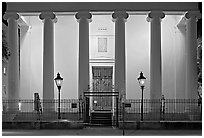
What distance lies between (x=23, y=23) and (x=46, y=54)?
17.7ft

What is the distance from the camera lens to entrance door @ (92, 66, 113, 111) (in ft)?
126

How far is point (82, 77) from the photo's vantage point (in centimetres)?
Answer: 3167

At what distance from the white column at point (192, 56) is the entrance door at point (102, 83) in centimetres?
816

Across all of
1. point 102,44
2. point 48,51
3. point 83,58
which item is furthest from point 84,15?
point 102,44

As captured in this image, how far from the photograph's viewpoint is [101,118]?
31234 mm

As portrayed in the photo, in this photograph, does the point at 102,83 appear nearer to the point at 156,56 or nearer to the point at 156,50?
the point at 156,56

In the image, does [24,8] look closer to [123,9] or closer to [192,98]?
[123,9]

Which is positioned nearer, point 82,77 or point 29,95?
point 82,77

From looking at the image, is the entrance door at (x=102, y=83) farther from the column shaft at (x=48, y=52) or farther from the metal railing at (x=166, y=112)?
the column shaft at (x=48, y=52)

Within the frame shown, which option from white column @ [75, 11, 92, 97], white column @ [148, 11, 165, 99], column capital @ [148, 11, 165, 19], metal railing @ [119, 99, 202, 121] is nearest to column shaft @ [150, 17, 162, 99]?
white column @ [148, 11, 165, 99]

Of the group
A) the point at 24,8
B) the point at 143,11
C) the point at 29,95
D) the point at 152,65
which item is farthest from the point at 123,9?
the point at 29,95

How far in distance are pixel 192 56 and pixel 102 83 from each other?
33.2 ft

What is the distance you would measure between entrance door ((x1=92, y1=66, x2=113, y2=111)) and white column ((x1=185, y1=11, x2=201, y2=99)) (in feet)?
26.8

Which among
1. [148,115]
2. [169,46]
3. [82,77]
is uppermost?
[169,46]
